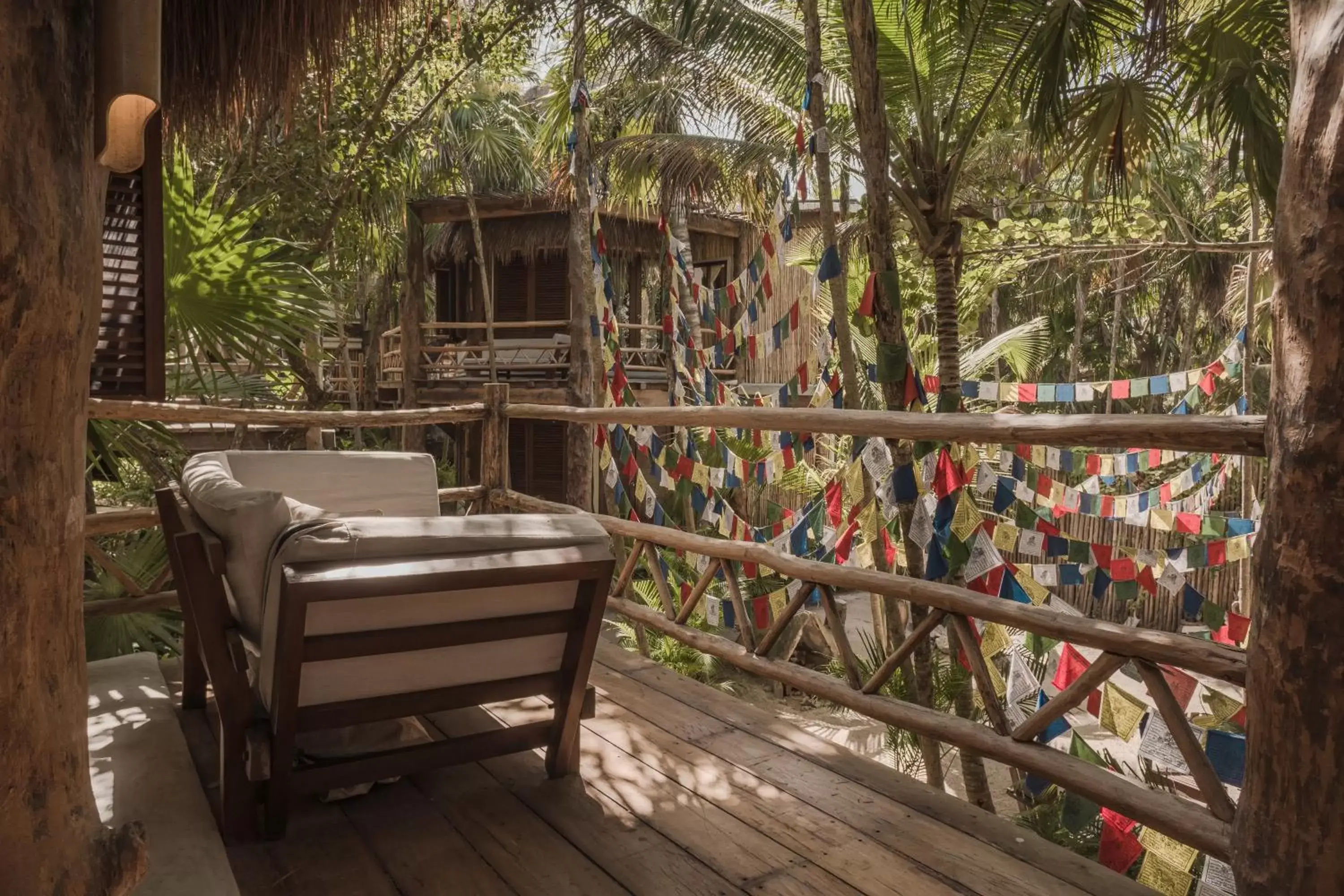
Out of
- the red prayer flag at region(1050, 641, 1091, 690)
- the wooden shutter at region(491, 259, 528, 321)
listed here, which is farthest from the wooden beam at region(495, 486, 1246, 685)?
the wooden shutter at region(491, 259, 528, 321)

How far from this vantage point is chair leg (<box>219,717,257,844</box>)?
2115 millimetres

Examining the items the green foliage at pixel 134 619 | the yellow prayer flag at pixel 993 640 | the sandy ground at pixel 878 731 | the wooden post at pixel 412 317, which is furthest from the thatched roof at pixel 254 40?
the wooden post at pixel 412 317

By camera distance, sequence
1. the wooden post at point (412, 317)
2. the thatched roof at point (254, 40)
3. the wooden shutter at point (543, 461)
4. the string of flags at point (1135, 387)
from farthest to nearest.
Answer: the wooden shutter at point (543, 461) → the wooden post at point (412, 317) → the string of flags at point (1135, 387) → the thatched roof at point (254, 40)

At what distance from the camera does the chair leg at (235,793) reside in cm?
212

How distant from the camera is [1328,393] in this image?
1.39 m

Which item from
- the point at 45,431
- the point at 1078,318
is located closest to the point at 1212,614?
the point at 45,431

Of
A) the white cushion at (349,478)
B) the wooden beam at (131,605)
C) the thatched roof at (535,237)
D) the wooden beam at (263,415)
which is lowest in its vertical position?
the wooden beam at (131,605)

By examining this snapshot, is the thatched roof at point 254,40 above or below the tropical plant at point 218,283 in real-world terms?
above

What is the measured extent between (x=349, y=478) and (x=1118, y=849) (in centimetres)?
297

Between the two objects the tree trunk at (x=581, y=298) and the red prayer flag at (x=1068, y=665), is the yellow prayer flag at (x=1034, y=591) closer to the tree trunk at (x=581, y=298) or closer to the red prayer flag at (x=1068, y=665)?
the red prayer flag at (x=1068, y=665)

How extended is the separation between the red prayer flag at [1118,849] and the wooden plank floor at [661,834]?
0.37 metres

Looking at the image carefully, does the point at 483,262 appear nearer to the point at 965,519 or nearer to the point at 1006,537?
the point at 1006,537

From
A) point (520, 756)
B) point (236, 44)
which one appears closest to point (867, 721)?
point (520, 756)

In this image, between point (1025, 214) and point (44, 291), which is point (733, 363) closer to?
point (1025, 214)
